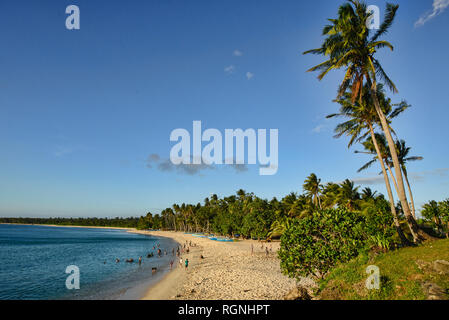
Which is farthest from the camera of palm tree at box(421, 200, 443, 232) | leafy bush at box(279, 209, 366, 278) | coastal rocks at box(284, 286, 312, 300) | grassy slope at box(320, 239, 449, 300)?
palm tree at box(421, 200, 443, 232)

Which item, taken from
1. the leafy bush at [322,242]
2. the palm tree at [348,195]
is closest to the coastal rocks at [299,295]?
the leafy bush at [322,242]

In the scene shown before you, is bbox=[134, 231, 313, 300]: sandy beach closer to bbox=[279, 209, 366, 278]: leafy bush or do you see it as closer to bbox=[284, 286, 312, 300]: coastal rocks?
bbox=[279, 209, 366, 278]: leafy bush

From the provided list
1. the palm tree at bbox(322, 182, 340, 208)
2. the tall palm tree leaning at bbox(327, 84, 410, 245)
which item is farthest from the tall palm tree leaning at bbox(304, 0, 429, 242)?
the palm tree at bbox(322, 182, 340, 208)

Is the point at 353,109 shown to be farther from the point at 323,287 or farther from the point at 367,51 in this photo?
the point at 323,287

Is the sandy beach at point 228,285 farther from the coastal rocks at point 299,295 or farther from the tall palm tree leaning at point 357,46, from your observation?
the tall palm tree leaning at point 357,46

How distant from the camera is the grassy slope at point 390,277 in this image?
27.1 ft

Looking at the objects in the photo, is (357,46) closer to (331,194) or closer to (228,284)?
(228,284)

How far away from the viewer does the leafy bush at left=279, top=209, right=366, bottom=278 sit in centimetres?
1182

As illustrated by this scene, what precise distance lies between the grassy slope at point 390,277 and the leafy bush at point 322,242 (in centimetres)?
80

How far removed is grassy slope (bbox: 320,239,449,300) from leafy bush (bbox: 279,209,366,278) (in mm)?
799

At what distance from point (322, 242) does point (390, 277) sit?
11.5 feet

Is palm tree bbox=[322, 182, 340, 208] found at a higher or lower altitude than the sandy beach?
higher

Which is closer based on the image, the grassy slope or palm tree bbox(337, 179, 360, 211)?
the grassy slope
